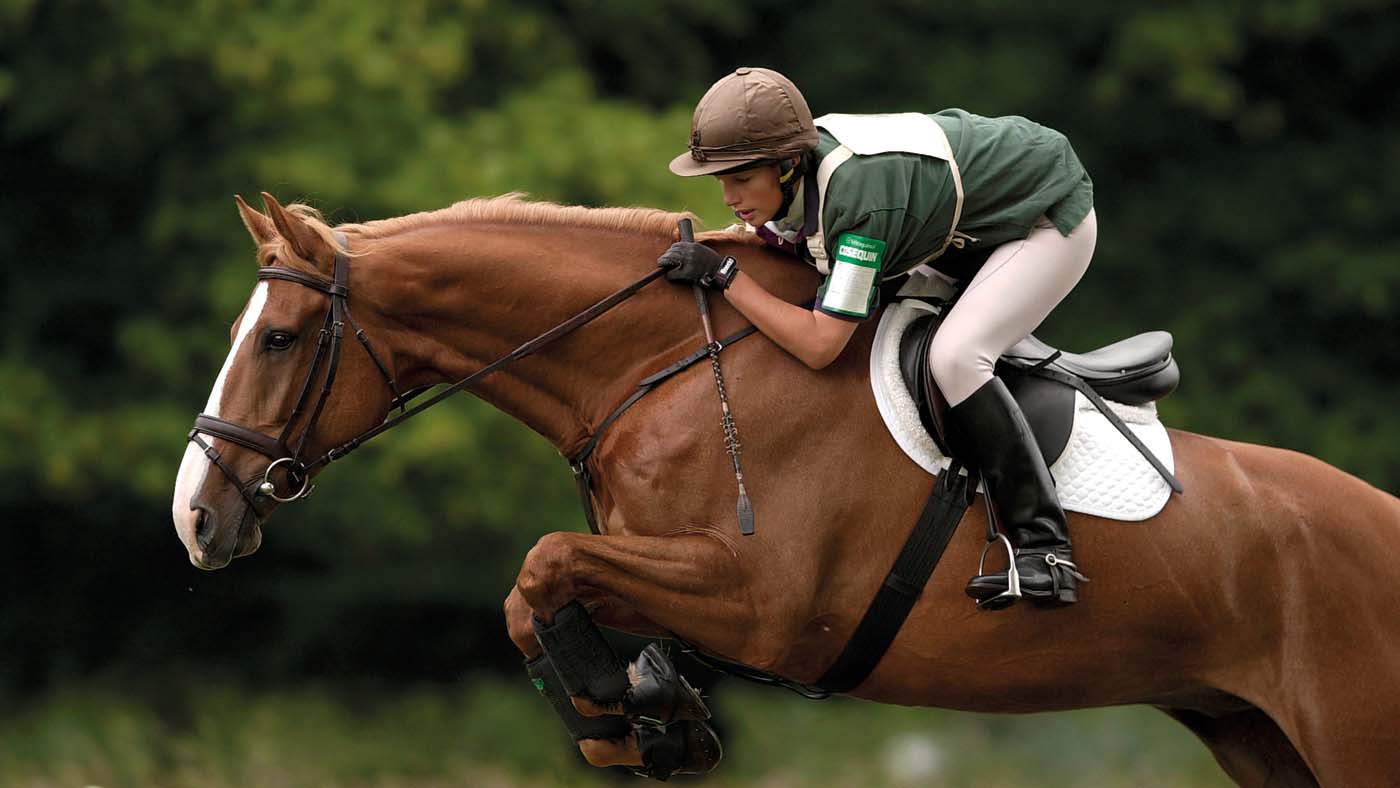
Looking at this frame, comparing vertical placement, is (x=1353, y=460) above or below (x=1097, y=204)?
below

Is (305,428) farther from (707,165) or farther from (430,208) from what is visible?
(430,208)

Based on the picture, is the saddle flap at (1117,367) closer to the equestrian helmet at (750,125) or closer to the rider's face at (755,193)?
the rider's face at (755,193)

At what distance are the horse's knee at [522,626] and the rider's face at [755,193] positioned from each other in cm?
137

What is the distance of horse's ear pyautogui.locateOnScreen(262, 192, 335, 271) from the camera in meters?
4.84

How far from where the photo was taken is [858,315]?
4.75 m

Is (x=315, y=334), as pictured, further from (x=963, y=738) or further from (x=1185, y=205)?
(x=1185, y=205)

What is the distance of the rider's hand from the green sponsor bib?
43 centimetres

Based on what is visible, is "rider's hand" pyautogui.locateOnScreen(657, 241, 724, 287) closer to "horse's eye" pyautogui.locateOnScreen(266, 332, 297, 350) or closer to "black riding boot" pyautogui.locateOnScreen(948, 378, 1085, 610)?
"black riding boot" pyautogui.locateOnScreen(948, 378, 1085, 610)

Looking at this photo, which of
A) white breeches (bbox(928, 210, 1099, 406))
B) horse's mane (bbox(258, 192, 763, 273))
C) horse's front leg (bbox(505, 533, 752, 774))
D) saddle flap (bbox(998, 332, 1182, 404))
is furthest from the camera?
saddle flap (bbox(998, 332, 1182, 404))

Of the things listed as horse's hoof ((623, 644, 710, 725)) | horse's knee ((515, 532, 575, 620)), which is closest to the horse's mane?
horse's knee ((515, 532, 575, 620))

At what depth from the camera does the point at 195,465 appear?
→ 4719 mm

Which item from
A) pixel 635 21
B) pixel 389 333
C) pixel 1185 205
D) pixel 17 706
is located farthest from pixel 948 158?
pixel 17 706

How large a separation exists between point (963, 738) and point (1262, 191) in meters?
5.83

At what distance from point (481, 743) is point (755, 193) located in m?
9.53
